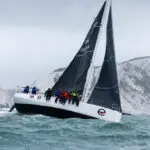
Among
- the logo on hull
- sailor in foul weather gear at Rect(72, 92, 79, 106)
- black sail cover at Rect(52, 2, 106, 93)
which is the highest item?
black sail cover at Rect(52, 2, 106, 93)

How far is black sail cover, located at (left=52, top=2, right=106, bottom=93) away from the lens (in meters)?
41.9

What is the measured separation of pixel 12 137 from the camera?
21531mm

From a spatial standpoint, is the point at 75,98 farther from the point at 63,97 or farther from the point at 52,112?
the point at 52,112

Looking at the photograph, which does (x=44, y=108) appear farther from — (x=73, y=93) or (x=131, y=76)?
(x=131, y=76)

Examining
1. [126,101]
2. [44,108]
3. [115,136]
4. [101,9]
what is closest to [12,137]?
[115,136]

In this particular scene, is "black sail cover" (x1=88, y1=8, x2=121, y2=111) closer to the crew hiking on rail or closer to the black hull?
the black hull

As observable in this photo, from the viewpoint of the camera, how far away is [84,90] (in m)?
41.4

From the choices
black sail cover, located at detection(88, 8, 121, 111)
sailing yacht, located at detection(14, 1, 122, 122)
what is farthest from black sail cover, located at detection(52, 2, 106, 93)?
black sail cover, located at detection(88, 8, 121, 111)

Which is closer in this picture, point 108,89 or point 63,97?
point 63,97

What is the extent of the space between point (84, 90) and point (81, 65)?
7.53ft

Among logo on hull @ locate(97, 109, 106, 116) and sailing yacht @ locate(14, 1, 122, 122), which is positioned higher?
sailing yacht @ locate(14, 1, 122, 122)

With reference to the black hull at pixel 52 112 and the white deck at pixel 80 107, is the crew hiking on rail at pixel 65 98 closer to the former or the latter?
the white deck at pixel 80 107

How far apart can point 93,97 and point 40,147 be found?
2166 centimetres

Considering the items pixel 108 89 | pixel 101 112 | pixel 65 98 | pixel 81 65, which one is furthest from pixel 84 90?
pixel 65 98
